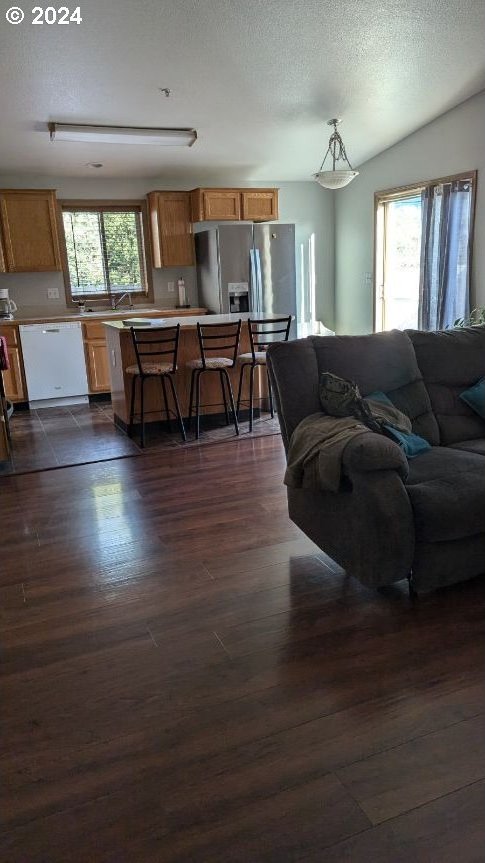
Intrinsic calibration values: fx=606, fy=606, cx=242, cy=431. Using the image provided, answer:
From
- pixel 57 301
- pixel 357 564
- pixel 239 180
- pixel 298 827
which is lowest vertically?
pixel 298 827

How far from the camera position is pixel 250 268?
650 centimetres

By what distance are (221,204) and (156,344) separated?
2475mm

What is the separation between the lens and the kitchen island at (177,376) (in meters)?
4.89

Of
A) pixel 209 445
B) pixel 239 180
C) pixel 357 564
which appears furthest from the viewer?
pixel 239 180

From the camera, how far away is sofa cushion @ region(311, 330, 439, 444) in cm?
288

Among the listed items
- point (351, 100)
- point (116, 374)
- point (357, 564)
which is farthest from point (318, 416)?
point (351, 100)

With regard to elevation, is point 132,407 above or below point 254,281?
below

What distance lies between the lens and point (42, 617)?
2365 millimetres

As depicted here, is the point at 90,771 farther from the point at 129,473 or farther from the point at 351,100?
the point at 351,100

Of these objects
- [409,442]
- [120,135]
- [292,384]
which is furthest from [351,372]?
[120,135]

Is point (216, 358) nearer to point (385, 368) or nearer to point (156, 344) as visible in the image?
point (156, 344)

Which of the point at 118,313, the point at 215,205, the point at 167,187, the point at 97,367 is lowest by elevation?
the point at 97,367

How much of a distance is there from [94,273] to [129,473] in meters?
3.53

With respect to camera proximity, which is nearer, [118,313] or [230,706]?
[230,706]
